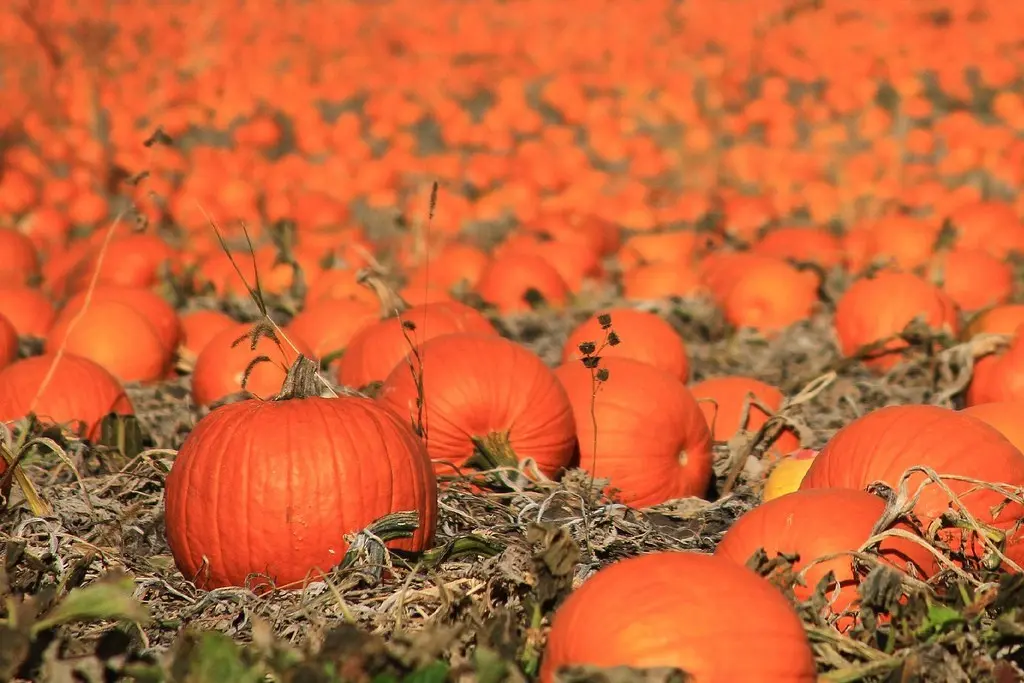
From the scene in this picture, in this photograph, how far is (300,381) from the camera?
3500mm

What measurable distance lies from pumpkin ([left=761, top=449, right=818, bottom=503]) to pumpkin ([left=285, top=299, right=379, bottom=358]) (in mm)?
2284

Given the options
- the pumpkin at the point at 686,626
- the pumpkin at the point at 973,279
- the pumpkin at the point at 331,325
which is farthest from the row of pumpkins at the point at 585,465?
the pumpkin at the point at 973,279

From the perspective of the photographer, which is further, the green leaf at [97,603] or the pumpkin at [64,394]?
the pumpkin at [64,394]

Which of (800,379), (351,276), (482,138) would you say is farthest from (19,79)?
(800,379)

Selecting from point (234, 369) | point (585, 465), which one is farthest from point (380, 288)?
point (585, 465)

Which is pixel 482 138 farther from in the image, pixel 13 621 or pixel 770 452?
pixel 13 621

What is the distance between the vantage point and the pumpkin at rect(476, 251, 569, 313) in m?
7.09

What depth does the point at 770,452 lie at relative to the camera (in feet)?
15.1

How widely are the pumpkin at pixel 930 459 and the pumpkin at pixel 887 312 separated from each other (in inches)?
92.7

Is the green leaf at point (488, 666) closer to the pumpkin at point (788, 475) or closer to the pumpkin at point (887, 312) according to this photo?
the pumpkin at point (788, 475)

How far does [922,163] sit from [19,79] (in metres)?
9.10

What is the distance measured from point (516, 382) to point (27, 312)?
3440 mm

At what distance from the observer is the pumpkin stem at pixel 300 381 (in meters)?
3.47

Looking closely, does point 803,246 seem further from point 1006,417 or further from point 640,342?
point 1006,417
